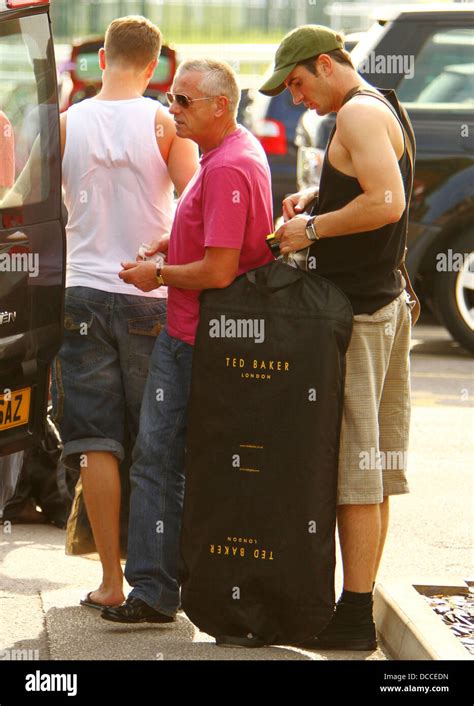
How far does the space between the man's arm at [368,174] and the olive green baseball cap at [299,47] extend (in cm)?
22

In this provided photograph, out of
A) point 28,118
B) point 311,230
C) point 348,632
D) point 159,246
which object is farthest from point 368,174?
point 348,632

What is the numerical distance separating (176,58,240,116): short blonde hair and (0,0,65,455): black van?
0.60 metres

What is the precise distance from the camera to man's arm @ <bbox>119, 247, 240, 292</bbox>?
4391 mm

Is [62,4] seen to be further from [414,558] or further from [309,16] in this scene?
[414,558]

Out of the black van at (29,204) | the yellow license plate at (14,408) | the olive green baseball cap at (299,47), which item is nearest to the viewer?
the olive green baseball cap at (299,47)

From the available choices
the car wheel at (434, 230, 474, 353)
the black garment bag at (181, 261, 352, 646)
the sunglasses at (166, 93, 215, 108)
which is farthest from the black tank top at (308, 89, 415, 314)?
the car wheel at (434, 230, 474, 353)

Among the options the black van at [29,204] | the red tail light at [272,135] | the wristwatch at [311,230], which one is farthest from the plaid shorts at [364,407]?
the red tail light at [272,135]

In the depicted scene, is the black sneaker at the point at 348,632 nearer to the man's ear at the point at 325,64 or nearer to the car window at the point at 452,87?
the man's ear at the point at 325,64

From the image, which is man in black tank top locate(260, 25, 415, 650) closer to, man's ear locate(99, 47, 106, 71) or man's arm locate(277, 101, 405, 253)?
man's arm locate(277, 101, 405, 253)

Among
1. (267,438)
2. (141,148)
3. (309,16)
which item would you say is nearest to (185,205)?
(141,148)

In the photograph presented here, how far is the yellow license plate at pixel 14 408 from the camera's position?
16.2 feet

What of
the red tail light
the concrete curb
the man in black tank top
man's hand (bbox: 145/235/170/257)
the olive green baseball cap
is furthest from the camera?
the red tail light

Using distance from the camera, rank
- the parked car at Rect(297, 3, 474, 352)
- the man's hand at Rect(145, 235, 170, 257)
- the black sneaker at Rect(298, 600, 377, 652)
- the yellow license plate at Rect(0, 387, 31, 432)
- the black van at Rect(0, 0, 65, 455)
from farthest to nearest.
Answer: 1. the parked car at Rect(297, 3, 474, 352)
2. the yellow license plate at Rect(0, 387, 31, 432)
3. the black van at Rect(0, 0, 65, 455)
4. the man's hand at Rect(145, 235, 170, 257)
5. the black sneaker at Rect(298, 600, 377, 652)

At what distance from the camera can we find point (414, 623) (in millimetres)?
4410
